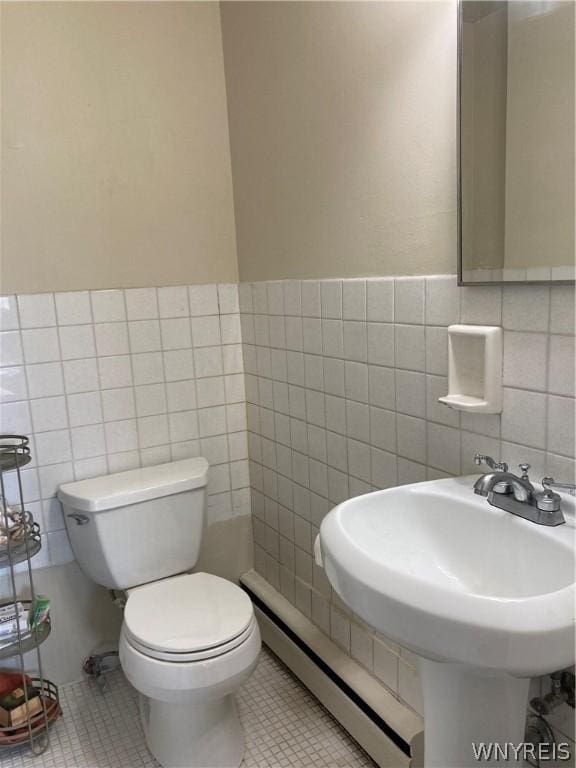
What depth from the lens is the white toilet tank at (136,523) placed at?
6.12ft

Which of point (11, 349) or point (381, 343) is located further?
point (11, 349)

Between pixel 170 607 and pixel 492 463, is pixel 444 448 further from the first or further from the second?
pixel 170 607

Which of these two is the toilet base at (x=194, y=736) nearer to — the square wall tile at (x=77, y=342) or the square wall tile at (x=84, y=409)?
the square wall tile at (x=84, y=409)

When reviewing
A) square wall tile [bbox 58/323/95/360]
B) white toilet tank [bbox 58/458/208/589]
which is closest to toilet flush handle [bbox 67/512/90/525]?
white toilet tank [bbox 58/458/208/589]

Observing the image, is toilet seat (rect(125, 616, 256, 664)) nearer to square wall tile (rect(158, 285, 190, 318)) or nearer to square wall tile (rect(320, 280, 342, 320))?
square wall tile (rect(320, 280, 342, 320))

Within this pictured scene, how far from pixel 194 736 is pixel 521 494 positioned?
116cm

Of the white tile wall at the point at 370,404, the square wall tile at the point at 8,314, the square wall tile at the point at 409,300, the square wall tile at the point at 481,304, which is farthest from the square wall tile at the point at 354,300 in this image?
the square wall tile at the point at 8,314

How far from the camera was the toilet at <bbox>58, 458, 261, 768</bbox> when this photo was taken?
1.56 metres

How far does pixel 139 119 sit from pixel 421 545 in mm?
1572

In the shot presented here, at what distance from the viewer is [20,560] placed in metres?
1.81

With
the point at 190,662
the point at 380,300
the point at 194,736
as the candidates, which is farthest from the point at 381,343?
the point at 194,736

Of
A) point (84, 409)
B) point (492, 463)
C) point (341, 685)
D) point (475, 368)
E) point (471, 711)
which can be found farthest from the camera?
point (84, 409)

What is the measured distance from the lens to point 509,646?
2.70ft

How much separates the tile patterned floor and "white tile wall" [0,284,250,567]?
0.48 metres
